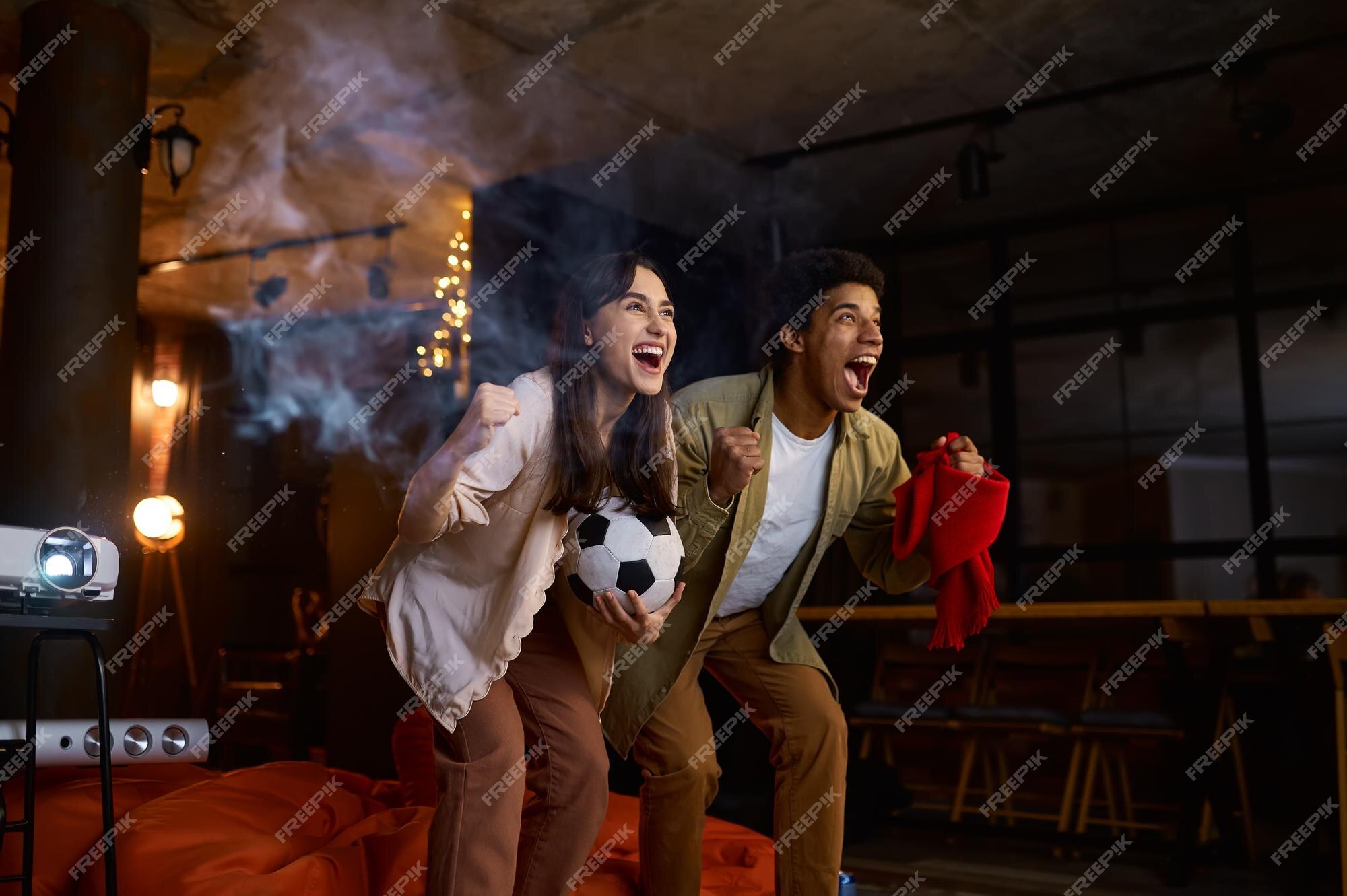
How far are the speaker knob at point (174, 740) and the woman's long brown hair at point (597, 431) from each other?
1124mm

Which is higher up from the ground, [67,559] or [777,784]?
[67,559]

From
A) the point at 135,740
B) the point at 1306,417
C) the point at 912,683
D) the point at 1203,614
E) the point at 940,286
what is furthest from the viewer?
the point at 940,286

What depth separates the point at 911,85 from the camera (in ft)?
17.9

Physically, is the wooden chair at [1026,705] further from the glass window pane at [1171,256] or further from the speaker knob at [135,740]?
the speaker knob at [135,740]

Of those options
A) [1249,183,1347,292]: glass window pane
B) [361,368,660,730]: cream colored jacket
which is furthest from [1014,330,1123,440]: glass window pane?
[361,368,660,730]: cream colored jacket

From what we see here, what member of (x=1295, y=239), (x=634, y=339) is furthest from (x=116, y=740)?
(x=1295, y=239)

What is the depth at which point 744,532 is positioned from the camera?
110 inches

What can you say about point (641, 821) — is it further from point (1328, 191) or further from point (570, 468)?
point (1328, 191)

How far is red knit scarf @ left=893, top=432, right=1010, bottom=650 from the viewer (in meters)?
2.70

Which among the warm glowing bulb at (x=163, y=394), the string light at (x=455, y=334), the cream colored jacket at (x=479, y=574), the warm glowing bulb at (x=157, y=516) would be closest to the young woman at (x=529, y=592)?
the cream colored jacket at (x=479, y=574)

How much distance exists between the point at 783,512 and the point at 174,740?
1.52 meters

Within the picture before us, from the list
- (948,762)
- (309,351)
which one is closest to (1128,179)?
(948,762)

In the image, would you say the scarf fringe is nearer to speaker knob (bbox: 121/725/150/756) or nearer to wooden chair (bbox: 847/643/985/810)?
speaker knob (bbox: 121/725/150/756)

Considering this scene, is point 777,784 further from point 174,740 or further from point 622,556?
point 174,740
